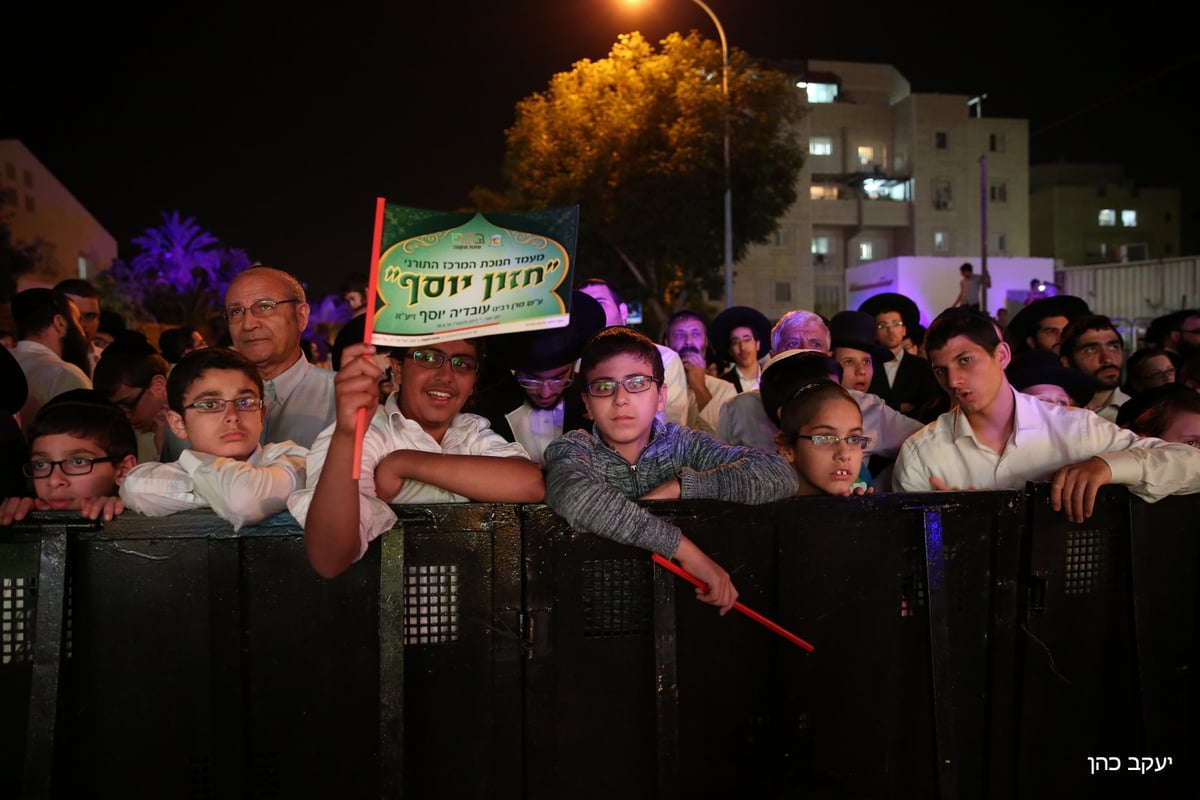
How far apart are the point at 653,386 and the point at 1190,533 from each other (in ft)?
7.54

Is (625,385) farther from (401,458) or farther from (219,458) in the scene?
(219,458)

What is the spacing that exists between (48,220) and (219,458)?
2382 inches

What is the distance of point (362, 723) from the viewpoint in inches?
106

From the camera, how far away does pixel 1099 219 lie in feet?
225

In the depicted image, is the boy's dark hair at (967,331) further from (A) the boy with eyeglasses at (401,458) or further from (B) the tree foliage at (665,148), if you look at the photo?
(B) the tree foliage at (665,148)

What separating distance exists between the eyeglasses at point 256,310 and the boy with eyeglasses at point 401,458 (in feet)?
3.57

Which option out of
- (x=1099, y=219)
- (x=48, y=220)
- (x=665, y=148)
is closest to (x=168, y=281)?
(x=48, y=220)

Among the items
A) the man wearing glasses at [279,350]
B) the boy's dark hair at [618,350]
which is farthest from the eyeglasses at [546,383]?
the man wearing glasses at [279,350]

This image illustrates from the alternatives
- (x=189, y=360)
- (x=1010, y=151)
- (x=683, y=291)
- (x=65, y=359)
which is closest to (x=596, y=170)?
(x=683, y=291)

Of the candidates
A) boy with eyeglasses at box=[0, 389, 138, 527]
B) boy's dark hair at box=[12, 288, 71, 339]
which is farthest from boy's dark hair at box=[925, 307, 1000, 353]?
boy's dark hair at box=[12, 288, 71, 339]

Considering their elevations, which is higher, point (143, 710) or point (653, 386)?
point (653, 386)

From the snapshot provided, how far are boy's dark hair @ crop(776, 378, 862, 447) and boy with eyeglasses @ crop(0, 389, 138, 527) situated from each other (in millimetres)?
2517

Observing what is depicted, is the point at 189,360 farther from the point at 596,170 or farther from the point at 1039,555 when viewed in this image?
the point at 596,170

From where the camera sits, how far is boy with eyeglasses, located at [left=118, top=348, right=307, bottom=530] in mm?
2703
